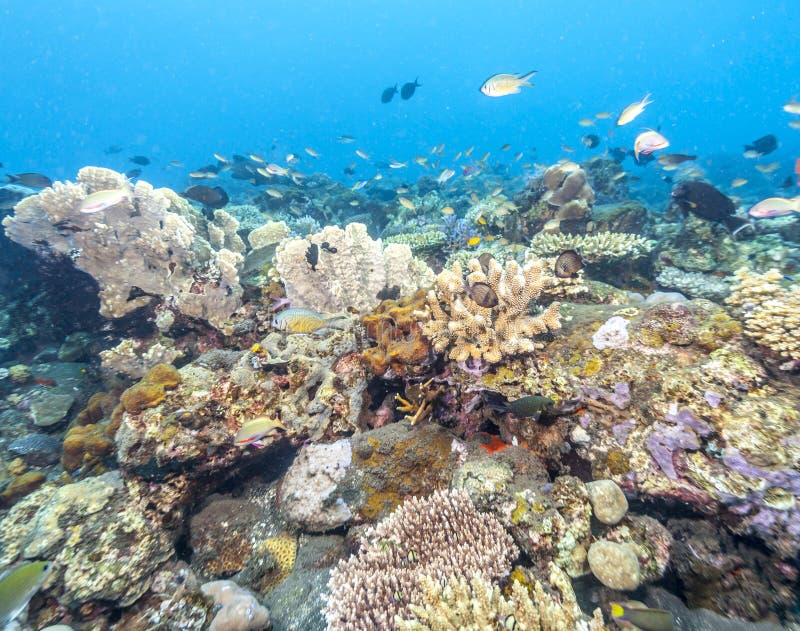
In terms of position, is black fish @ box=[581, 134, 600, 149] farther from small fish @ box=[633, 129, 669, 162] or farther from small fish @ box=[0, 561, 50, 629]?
small fish @ box=[0, 561, 50, 629]

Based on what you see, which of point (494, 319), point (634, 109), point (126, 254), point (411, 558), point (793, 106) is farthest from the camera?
point (793, 106)

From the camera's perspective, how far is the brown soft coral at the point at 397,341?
3.71 meters

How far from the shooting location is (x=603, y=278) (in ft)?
21.9

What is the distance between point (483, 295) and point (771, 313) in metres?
2.39

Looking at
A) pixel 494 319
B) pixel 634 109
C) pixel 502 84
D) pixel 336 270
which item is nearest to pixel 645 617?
pixel 494 319

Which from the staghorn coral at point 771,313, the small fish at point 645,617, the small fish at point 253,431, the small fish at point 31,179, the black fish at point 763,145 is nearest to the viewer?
the small fish at point 645,617

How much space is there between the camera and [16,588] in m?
2.47

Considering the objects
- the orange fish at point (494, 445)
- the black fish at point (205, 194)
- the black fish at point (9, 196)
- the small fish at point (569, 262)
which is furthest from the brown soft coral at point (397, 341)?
the black fish at point (9, 196)

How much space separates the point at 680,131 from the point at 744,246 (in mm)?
128203

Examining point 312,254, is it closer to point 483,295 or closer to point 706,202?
point 483,295

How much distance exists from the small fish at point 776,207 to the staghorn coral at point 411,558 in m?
6.19

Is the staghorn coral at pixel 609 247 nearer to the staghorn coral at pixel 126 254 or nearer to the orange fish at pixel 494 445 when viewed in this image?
the orange fish at pixel 494 445

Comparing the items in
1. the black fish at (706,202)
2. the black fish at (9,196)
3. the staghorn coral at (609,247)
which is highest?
the black fish at (9,196)

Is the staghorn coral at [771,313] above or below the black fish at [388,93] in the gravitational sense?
below
